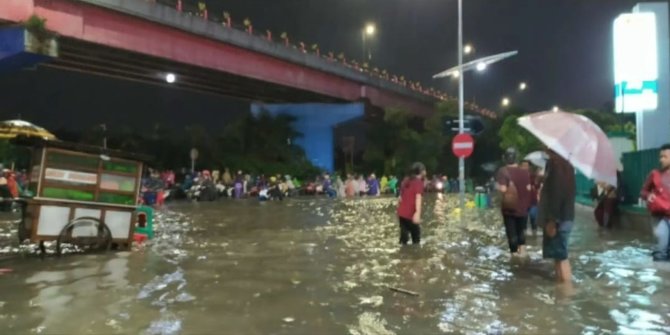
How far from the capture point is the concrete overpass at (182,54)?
28.1 m

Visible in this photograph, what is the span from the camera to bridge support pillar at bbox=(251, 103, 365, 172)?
173 ft

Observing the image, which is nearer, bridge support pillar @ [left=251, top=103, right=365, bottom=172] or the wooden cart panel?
the wooden cart panel

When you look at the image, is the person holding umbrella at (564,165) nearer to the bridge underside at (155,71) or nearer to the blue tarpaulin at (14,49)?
the blue tarpaulin at (14,49)

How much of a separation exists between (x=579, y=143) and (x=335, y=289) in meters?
3.40

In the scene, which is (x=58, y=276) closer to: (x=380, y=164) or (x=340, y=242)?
(x=340, y=242)

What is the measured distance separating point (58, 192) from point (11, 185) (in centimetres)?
1000

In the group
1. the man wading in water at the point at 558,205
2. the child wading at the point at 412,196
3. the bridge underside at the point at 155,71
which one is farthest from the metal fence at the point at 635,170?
the bridge underside at the point at 155,71

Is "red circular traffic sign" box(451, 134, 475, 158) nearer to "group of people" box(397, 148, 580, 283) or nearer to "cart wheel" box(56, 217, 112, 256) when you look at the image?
"group of people" box(397, 148, 580, 283)

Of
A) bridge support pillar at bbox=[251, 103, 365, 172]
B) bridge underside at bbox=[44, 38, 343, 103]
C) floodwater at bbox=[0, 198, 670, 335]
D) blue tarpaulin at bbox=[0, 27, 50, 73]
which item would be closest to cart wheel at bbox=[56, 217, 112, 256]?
floodwater at bbox=[0, 198, 670, 335]

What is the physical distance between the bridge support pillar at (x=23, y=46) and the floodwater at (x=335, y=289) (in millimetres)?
13683

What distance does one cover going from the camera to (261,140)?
176 ft

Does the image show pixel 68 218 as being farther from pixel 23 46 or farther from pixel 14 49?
pixel 14 49

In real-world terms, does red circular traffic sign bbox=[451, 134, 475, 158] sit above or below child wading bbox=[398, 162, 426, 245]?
above

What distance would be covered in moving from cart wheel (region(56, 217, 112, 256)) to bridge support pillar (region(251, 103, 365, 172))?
4146 centimetres
